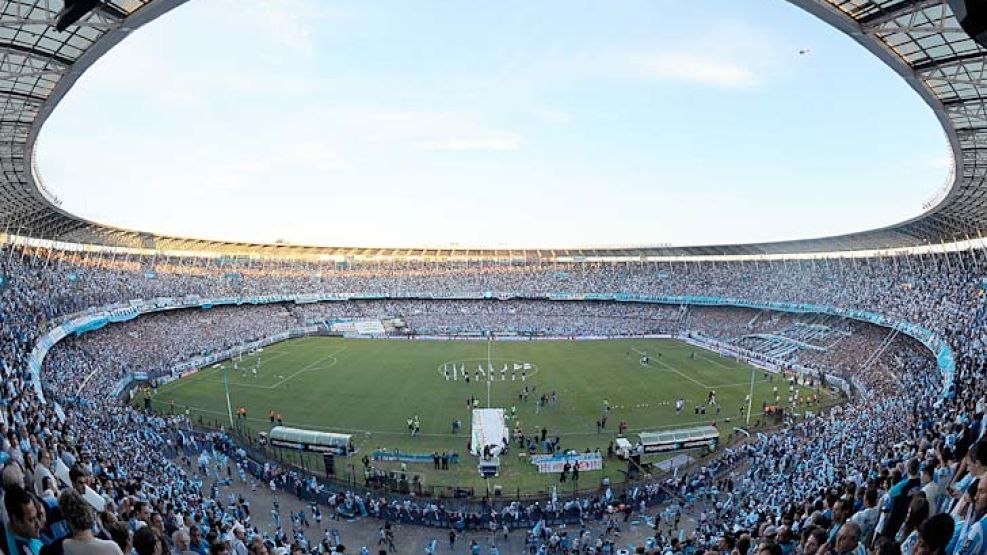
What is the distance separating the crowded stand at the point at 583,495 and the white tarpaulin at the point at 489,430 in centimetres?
537

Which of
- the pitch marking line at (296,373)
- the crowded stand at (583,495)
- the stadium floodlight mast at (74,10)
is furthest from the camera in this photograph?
the pitch marking line at (296,373)

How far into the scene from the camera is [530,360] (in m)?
48.8

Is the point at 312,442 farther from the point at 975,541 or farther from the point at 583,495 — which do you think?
the point at 975,541

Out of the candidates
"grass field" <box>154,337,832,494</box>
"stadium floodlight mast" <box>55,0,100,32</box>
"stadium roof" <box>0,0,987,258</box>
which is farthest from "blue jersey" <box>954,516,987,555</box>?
"grass field" <box>154,337,832,494</box>

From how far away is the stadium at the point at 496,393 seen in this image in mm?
9688

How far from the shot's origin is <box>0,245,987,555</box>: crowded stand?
6551 millimetres

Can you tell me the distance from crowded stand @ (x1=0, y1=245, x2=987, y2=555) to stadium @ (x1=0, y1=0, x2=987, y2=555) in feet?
0.35

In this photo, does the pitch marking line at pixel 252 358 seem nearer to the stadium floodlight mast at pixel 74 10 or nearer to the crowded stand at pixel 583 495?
the crowded stand at pixel 583 495

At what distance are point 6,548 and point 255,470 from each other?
75.6 ft

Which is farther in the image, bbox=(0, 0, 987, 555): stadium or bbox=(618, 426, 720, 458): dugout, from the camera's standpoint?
bbox=(618, 426, 720, 458): dugout

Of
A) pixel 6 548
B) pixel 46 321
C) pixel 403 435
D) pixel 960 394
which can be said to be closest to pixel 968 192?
pixel 960 394

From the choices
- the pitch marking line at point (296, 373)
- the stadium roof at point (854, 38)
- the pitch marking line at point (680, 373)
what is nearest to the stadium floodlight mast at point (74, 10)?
the stadium roof at point (854, 38)

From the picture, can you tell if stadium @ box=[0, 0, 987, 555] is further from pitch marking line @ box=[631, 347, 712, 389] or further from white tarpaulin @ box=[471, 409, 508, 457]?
pitch marking line @ box=[631, 347, 712, 389]

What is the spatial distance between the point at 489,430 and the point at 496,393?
9.18 meters
